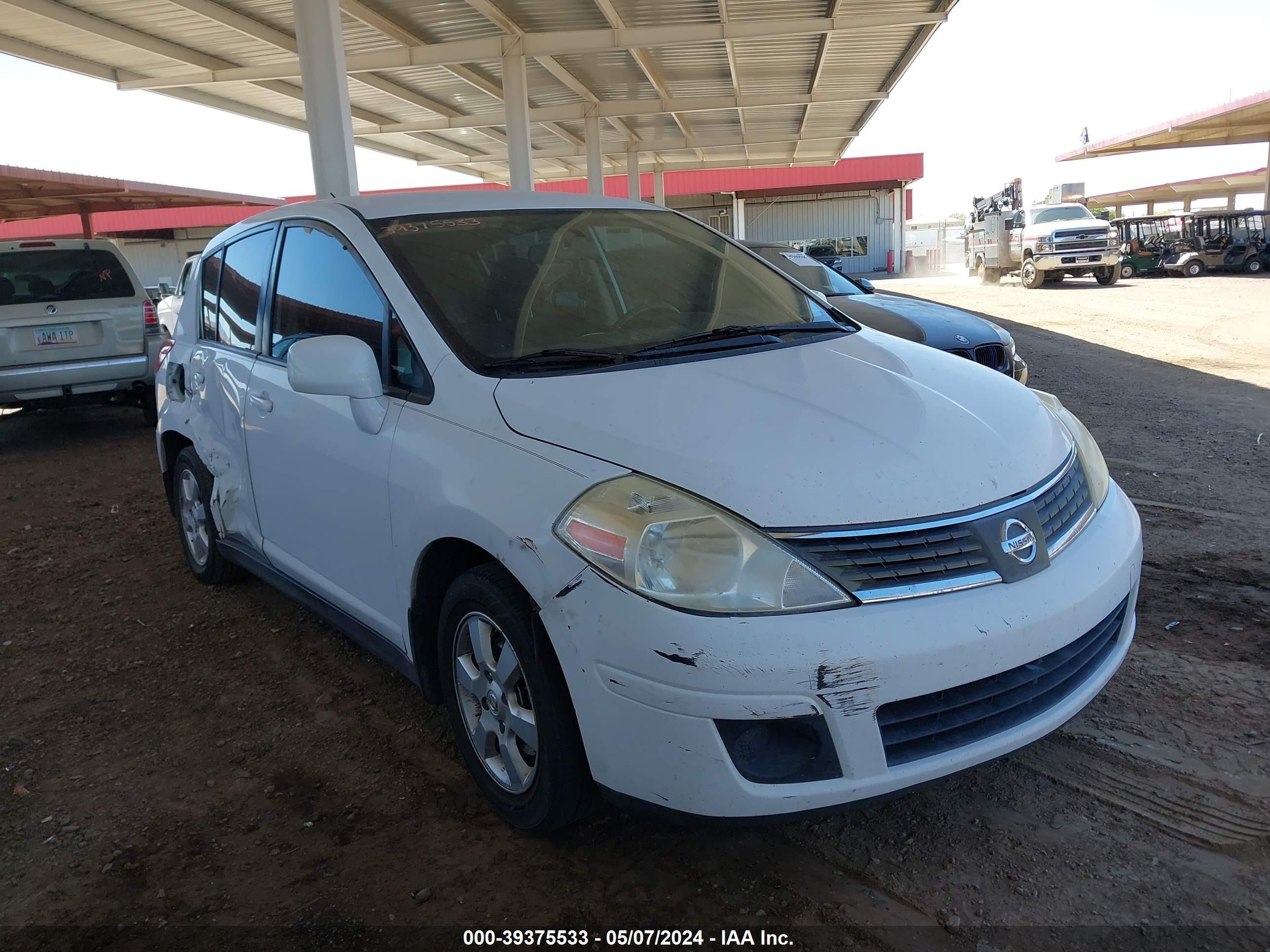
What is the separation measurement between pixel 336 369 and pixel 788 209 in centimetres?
4400

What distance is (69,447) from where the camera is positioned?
29.5 feet

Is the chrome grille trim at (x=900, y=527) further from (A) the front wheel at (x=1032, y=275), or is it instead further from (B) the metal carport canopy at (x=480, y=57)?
(A) the front wheel at (x=1032, y=275)

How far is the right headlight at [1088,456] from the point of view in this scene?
2.77 meters

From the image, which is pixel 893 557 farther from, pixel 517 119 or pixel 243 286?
pixel 517 119

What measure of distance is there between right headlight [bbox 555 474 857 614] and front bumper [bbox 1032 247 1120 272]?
92.0 feet

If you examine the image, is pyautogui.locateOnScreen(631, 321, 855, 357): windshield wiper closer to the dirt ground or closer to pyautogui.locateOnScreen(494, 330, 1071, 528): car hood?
pyautogui.locateOnScreen(494, 330, 1071, 528): car hood

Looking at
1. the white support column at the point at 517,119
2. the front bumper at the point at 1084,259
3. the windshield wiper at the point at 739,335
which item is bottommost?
the windshield wiper at the point at 739,335

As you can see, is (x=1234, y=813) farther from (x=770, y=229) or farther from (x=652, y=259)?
(x=770, y=229)

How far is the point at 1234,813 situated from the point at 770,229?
4394cm

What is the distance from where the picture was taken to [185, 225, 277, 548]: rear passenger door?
382 centimetres

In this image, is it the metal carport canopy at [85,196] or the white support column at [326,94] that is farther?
the metal carport canopy at [85,196]

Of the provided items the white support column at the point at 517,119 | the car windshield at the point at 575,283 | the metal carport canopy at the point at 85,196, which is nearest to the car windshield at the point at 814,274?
the car windshield at the point at 575,283

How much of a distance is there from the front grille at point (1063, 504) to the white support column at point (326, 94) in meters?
9.76

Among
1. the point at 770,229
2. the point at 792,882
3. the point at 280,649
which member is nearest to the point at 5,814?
the point at 280,649
